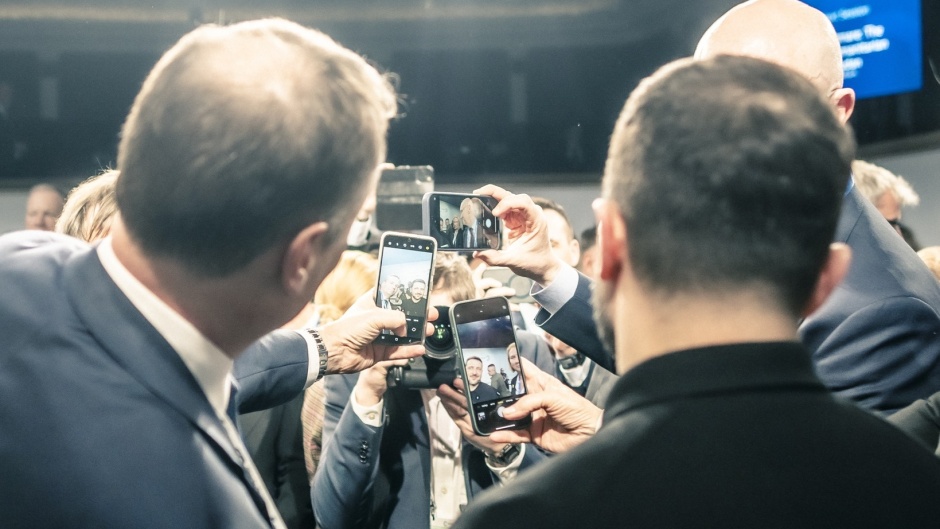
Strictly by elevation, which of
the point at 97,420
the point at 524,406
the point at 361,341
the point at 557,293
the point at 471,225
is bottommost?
the point at 524,406

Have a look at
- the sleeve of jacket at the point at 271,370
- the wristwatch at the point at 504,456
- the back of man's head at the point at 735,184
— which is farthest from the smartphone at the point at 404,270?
the back of man's head at the point at 735,184

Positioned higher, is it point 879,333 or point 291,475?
point 879,333

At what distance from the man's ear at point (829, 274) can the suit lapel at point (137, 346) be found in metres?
0.61

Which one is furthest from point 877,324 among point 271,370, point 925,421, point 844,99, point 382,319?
point 271,370

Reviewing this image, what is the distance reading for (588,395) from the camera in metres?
2.71

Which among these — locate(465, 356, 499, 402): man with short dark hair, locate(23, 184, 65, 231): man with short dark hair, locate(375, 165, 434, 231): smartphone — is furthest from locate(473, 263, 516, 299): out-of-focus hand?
locate(23, 184, 65, 231): man with short dark hair

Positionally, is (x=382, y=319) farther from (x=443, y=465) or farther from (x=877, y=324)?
(x=877, y=324)

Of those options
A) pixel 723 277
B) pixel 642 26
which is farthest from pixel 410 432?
pixel 642 26

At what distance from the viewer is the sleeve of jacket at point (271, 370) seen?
1.60 metres

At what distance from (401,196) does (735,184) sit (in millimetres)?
2749

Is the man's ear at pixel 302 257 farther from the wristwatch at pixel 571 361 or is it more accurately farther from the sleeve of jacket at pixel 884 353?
the wristwatch at pixel 571 361

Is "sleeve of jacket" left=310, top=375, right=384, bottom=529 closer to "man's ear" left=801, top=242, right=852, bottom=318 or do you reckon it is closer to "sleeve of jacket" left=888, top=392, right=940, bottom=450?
"sleeve of jacket" left=888, top=392, right=940, bottom=450

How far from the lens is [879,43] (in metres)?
4.94

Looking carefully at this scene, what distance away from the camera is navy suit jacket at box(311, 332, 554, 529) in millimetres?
2154
